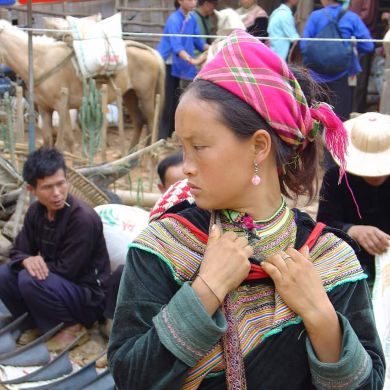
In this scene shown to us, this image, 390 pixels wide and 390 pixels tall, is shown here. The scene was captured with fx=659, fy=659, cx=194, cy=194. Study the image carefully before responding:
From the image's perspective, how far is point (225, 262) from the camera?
1085 mm

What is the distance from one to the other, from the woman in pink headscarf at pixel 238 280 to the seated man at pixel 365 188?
1.79 meters

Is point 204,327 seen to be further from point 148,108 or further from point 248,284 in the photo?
point 148,108

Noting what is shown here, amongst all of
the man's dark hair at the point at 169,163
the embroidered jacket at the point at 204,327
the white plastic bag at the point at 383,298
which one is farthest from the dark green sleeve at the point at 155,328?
the man's dark hair at the point at 169,163

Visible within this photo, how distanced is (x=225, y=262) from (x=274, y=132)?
25 cm

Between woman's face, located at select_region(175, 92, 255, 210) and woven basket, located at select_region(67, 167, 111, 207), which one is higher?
woman's face, located at select_region(175, 92, 255, 210)

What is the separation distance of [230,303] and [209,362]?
10cm

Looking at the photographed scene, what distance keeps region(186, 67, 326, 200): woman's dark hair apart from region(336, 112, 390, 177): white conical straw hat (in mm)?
1653

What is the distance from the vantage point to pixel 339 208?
3.04 metres

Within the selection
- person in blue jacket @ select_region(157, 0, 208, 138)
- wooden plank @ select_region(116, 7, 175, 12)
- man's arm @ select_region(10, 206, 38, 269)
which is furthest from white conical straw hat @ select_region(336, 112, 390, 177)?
wooden plank @ select_region(116, 7, 175, 12)

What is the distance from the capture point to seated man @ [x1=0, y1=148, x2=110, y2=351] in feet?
12.1

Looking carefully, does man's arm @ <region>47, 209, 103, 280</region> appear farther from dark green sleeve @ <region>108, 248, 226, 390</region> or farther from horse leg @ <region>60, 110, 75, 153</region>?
horse leg @ <region>60, 110, 75, 153</region>

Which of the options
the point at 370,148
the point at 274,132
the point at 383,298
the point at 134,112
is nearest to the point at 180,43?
the point at 134,112

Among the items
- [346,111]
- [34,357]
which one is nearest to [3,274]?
[34,357]

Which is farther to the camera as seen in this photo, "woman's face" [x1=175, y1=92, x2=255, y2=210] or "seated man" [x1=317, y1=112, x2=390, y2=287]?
"seated man" [x1=317, y1=112, x2=390, y2=287]
